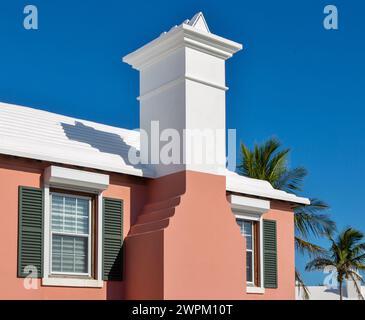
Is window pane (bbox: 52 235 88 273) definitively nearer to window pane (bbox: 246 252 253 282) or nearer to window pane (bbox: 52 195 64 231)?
window pane (bbox: 52 195 64 231)

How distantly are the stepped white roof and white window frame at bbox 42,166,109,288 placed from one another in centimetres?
19

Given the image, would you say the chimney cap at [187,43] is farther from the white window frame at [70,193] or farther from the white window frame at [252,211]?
the white window frame at [252,211]

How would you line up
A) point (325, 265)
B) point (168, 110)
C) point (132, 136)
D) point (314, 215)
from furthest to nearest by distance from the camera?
point (325, 265) → point (314, 215) → point (132, 136) → point (168, 110)

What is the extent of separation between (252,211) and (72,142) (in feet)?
13.5

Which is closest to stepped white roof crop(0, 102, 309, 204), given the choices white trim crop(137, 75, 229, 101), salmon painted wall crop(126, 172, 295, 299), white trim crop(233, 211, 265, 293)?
white trim crop(233, 211, 265, 293)

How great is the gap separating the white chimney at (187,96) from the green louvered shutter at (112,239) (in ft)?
3.84

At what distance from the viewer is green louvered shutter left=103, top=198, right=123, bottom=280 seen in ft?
42.0

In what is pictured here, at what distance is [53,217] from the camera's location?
1241 centimetres

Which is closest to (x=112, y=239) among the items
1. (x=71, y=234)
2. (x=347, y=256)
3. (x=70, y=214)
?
(x=71, y=234)

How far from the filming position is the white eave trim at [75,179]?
12.2 m

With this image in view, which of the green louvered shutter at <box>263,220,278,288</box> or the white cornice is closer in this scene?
the white cornice
